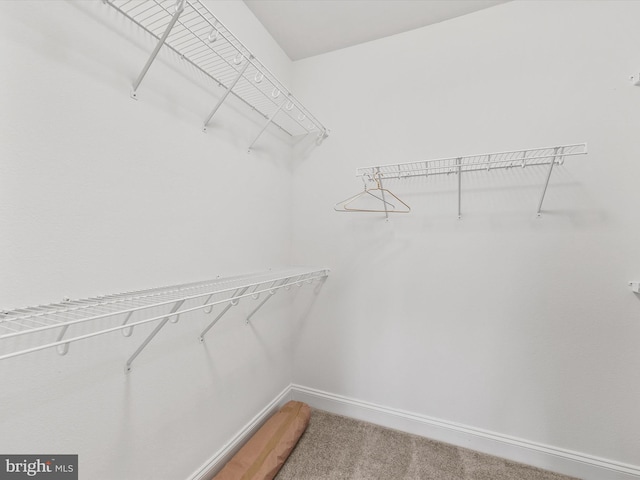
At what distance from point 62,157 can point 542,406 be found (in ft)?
7.99

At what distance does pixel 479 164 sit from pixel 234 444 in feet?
6.82

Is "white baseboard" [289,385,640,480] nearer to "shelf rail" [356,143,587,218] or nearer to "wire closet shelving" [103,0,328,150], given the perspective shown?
"shelf rail" [356,143,587,218]

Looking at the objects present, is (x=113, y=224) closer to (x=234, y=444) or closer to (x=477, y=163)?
(x=234, y=444)

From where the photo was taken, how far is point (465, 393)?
1618mm

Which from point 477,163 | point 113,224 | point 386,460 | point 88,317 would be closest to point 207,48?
point 113,224

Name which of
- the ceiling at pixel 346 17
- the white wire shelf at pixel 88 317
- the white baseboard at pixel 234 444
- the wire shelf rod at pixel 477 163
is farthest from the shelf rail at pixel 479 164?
the white baseboard at pixel 234 444

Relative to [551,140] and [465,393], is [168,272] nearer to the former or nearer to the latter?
[465,393]

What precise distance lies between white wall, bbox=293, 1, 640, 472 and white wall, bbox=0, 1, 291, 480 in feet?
2.59

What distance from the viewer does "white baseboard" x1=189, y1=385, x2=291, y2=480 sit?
4.25ft

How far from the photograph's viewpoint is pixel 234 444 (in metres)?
1.47

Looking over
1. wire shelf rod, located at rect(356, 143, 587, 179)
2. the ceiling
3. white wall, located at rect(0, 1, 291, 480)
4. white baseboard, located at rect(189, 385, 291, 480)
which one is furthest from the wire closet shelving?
white baseboard, located at rect(189, 385, 291, 480)

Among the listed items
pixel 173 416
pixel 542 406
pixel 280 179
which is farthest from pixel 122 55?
pixel 542 406

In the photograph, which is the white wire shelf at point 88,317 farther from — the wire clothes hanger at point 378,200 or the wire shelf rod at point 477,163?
the wire shelf rod at point 477,163

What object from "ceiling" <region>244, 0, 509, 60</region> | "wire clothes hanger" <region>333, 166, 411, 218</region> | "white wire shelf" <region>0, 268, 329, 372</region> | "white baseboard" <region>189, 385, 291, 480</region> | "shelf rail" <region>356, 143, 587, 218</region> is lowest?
"white baseboard" <region>189, 385, 291, 480</region>
